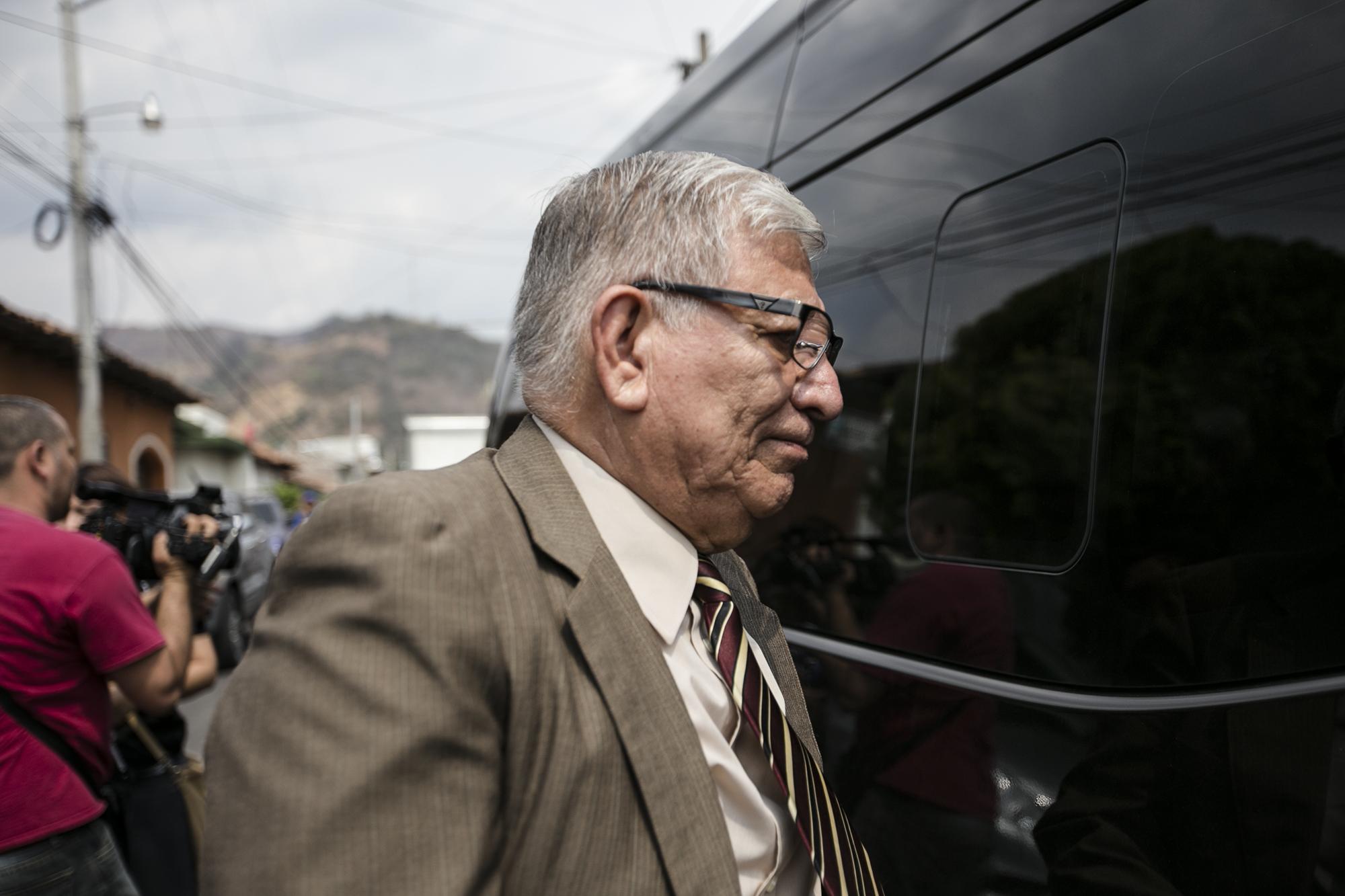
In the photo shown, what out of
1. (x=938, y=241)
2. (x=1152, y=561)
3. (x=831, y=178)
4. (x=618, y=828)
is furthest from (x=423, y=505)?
(x=831, y=178)

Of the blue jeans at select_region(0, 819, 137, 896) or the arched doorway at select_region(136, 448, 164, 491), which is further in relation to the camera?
the arched doorway at select_region(136, 448, 164, 491)

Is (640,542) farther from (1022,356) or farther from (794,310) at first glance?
(1022,356)

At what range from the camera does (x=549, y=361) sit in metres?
1.25

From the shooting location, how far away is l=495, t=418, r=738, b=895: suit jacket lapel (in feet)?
3.14

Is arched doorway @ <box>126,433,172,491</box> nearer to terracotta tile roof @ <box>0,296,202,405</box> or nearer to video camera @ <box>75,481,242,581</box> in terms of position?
terracotta tile roof @ <box>0,296,202,405</box>

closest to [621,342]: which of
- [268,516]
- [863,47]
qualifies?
[863,47]

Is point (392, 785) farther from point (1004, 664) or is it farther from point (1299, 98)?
point (1299, 98)

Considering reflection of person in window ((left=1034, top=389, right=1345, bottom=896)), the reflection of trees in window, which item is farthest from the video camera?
reflection of person in window ((left=1034, top=389, right=1345, bottom=896))

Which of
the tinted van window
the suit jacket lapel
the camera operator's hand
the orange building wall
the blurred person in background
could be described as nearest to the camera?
the suit jacket lapel

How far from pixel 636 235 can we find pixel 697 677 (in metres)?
0.57

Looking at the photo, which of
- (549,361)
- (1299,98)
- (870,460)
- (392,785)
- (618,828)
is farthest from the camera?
(870,460)

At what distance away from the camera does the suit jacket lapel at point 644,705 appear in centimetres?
96

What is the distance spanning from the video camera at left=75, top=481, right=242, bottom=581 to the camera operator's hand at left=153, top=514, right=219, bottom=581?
0.04ft

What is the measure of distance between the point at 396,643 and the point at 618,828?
30 centimetres
